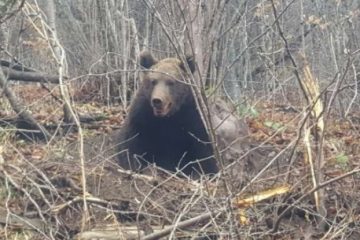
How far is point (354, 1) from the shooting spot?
19984 mm

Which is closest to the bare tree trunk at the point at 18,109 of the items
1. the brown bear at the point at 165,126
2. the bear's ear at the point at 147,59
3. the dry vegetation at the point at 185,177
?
the dry vegetation at the point at 185,177

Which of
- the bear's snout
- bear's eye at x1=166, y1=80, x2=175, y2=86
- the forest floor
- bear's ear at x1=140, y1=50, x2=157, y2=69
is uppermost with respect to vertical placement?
bear's ear at x1=140, y1=50, x2=157, y2=69

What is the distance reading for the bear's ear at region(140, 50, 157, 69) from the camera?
8.94 metres

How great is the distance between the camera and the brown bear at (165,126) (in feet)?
27.6

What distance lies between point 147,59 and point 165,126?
78cm

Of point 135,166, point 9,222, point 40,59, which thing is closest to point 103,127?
point 135,166

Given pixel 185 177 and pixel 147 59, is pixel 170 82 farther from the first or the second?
pixel 185 177

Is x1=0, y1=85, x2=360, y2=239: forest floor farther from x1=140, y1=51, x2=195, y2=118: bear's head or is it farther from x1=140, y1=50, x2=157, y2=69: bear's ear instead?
x1=140, y1=50, x2=157, y2=69: bear's ear

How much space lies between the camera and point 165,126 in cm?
877

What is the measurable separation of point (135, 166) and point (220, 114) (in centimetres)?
150

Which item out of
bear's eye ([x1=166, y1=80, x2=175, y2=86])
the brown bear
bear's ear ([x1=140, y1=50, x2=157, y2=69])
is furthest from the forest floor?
bear's ear ([x1=140, y1=50, x2=157, y2=69])

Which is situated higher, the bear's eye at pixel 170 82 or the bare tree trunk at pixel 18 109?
the bear's eye at pixel 170 82

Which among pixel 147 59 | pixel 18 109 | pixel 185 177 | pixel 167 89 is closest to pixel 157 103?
pixel 167 89

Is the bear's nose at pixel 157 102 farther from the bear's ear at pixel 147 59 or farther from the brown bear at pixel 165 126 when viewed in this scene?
the bear's ear at pixel 147 59
